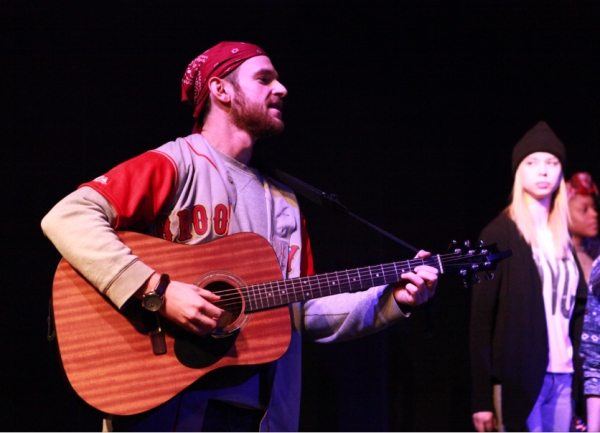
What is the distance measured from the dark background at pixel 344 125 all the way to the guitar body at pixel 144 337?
1042 mm

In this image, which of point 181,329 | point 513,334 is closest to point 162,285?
point 181,329

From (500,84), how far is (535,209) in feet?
3.54

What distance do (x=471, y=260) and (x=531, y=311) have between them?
140 centimetres

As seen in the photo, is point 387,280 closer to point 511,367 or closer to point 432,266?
point 432,266

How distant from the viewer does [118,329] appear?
2.16 metres

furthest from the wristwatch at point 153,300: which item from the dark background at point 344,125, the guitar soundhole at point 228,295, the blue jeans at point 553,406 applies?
the blue jeans at point 553,406

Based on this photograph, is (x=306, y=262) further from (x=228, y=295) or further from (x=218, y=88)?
(x=218, y=88)

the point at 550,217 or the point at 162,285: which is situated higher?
the point at 550,217

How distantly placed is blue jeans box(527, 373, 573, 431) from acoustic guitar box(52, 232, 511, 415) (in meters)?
1.49

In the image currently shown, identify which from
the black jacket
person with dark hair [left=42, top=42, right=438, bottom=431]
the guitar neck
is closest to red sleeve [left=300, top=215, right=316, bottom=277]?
person with dark hair [left=42, top=42, right=438, bottom=431]

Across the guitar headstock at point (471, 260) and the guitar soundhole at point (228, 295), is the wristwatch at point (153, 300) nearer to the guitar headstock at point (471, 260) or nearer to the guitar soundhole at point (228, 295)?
the guitar soundhole at point (228, 295)

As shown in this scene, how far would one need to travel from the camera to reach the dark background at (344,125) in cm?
333

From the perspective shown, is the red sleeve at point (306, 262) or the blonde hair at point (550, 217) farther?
the blonde hair at point (550, 217)

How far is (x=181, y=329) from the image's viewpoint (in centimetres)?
219
